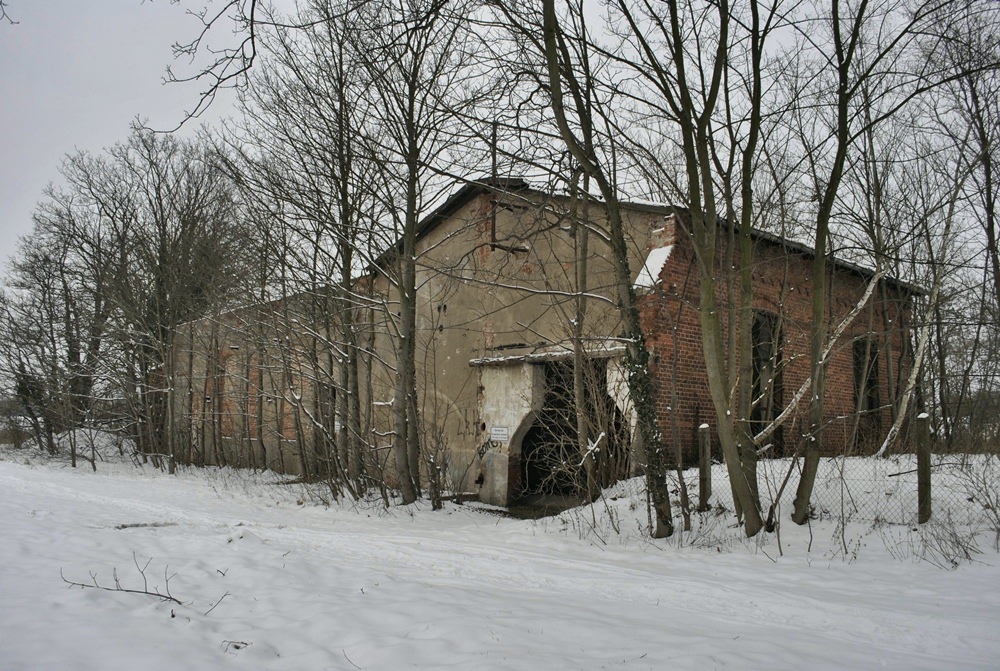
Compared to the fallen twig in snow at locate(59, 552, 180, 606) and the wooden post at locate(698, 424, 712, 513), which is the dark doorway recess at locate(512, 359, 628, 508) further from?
the fallen twig in snow at locate(59, 552, 180, 606)

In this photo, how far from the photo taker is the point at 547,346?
13445 millimetres

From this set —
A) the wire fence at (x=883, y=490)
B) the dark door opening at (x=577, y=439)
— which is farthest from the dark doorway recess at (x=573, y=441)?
the wire fence at (x=883, y=490)

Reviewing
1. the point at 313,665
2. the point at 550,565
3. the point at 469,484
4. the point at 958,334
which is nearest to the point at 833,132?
the point at 550,565

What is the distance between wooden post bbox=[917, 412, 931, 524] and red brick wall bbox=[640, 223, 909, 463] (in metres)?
1.05

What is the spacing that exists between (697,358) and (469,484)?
572 centimetres

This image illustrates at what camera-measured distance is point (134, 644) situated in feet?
12.8

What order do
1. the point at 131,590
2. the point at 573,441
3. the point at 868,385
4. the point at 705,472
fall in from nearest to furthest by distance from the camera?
the point at 131,590 < the point at 705,472 < the point at 573,441 < the point at 868,385

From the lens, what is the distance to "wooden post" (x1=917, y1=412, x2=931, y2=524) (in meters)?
8.01

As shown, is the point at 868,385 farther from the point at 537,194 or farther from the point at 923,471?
the point at 537,194

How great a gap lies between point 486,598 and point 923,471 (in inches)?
219

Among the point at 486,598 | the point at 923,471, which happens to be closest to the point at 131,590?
the point at 486,598

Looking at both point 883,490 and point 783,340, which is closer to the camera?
point 883,490

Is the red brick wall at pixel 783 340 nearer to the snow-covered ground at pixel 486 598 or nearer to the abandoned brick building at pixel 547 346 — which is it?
the abandoned brick building at pixel 547 346

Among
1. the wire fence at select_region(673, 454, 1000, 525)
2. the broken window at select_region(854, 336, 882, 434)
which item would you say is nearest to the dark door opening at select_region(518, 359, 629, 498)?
the wire fence at select_region(673, 454, 1000, 525)
